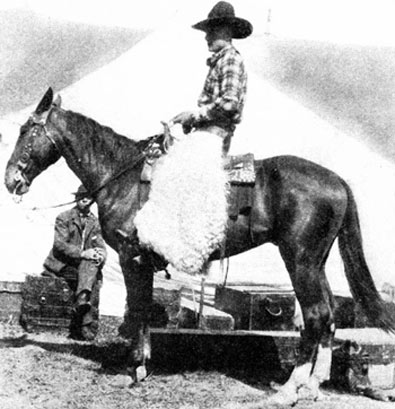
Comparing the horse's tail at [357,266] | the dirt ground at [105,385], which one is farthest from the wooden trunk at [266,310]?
the horse's tail at [357,266]

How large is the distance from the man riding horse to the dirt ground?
89cm

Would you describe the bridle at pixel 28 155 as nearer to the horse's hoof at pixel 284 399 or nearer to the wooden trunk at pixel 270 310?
the wooden trunk at pixel 270 310

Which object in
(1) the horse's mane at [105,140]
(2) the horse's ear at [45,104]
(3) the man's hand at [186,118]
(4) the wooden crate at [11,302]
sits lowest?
(4) the wooden crate at [11,302]

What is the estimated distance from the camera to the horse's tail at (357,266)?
4.72m

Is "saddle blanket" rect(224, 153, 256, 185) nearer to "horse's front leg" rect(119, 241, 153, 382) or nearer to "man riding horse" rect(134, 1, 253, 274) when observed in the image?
"man riding horse" rect(134, 1, 253, 274)

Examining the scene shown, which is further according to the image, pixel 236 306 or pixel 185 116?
pixel 236 306

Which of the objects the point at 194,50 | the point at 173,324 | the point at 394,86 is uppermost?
the point at 194,50

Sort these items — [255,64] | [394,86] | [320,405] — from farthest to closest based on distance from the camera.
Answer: [255,64] < [394,86] < [320,405]

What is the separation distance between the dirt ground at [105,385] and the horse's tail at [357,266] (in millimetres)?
676

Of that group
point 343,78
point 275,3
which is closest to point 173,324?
point 343,78

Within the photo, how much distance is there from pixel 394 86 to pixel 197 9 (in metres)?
3.18

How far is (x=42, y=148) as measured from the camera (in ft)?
16.4

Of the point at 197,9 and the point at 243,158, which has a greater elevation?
the point at 197,9

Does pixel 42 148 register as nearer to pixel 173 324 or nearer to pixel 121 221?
pixel 121 221
